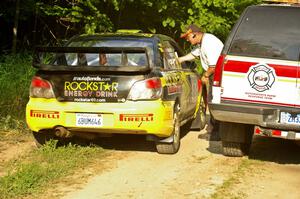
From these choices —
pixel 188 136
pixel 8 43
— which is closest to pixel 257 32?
pixel 188 136

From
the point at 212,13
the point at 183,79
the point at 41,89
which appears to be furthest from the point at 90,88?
the point at 212,13

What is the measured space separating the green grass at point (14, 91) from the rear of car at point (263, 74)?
3657 millimetres

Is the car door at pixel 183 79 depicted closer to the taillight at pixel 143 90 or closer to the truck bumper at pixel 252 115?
the taillight at pixel 143 90

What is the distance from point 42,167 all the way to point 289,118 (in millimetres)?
2938

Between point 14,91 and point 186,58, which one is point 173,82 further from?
point 14,91

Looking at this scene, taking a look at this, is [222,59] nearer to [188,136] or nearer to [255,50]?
[255,50]

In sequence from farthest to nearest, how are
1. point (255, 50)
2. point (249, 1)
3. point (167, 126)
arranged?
1. point (249, 1)
2. point (167, 126)
3. point (255, 50)

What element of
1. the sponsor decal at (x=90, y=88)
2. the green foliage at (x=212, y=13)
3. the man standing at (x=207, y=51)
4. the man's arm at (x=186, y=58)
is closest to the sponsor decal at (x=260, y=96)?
the sponsor decal at (x=90, y=88)

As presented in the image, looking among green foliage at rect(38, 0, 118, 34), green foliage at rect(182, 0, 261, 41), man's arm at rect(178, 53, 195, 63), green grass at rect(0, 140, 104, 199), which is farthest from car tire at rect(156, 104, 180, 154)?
green foliage at rect(182, 0, 261, 41)

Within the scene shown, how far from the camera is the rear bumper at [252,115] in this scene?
6684 mm

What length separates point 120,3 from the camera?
13266mm

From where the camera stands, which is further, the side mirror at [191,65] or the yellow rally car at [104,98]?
the side mirror at [191,65]

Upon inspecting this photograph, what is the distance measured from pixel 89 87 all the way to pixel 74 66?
330 mm

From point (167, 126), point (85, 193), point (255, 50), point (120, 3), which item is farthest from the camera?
point (120, 3)
